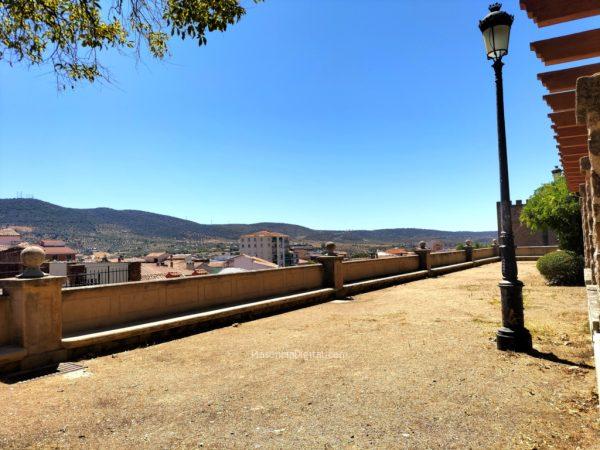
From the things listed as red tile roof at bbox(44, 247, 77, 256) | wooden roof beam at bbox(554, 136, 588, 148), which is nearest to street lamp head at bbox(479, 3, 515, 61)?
wooden roof beam at bbox(554, 136, 588, 148)

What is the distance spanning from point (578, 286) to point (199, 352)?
13.6 metres

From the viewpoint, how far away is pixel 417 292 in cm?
1380

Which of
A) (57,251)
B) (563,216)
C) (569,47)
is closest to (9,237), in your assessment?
(57,251)

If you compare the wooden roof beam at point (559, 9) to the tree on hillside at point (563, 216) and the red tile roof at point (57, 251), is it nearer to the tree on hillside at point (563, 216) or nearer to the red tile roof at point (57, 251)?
the tree on hillside at point (563, 216)

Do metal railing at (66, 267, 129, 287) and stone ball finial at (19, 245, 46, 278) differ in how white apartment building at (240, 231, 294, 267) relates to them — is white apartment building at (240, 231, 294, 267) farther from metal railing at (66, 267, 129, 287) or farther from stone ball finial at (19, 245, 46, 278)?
stone ball finial at (19, 245, 46, 278)

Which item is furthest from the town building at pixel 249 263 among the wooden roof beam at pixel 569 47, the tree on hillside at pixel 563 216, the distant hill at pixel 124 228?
the distant hill at pixel 124 228

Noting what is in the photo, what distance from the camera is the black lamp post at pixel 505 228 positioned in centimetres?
605

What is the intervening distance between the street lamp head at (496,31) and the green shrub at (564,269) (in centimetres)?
1072

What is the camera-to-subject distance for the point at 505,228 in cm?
640

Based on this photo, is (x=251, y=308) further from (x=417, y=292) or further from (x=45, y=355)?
(x=417, y=292)

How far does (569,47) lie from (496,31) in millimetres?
3441

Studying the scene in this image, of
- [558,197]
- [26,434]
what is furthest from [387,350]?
[558,197]

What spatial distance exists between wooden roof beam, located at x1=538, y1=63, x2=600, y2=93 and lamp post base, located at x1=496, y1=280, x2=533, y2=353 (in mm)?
3267

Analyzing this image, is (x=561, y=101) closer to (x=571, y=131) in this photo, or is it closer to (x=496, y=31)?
(x=571, y=131)
